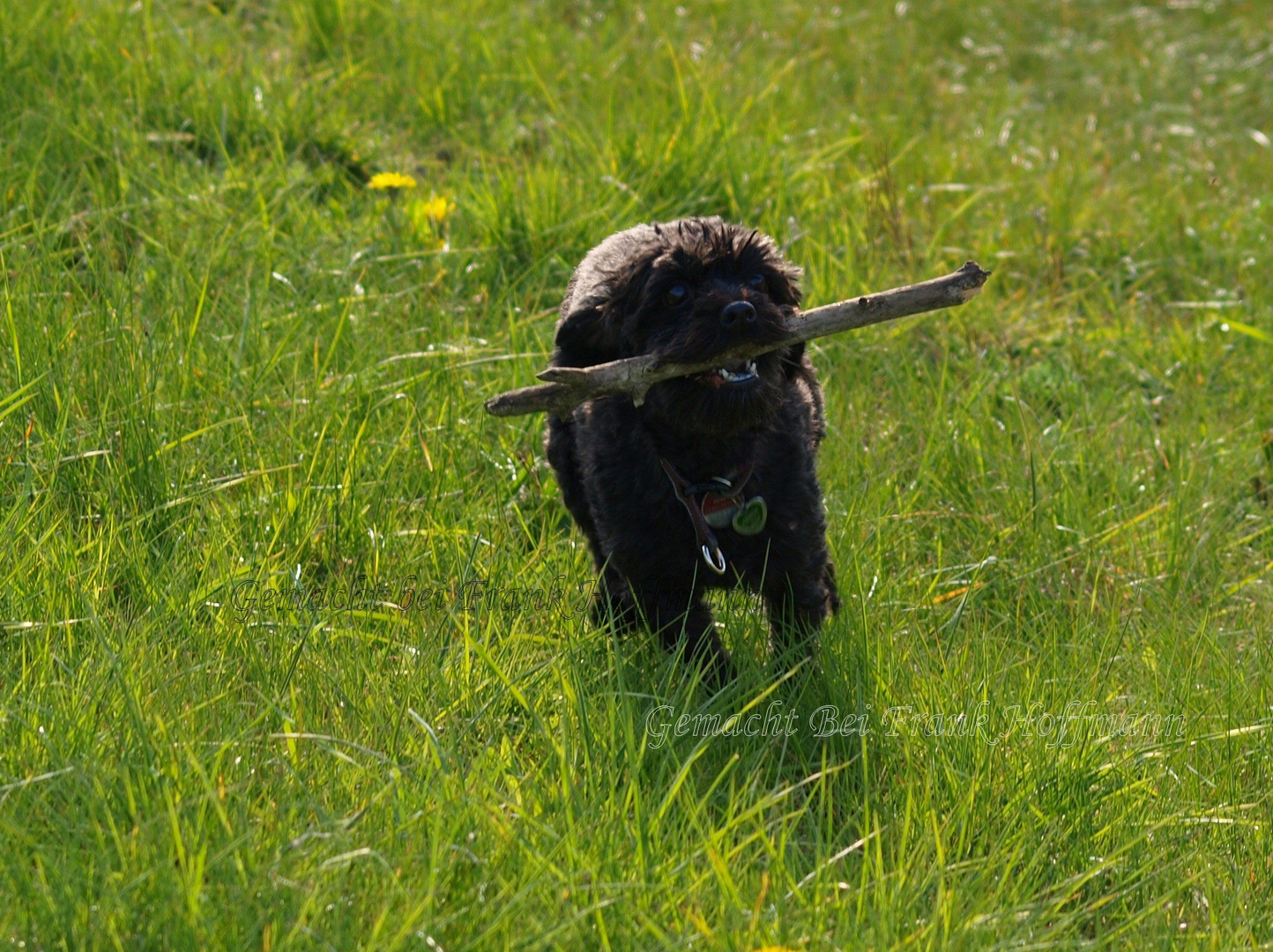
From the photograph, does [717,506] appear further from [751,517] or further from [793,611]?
[793,611]

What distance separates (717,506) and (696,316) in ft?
1.84

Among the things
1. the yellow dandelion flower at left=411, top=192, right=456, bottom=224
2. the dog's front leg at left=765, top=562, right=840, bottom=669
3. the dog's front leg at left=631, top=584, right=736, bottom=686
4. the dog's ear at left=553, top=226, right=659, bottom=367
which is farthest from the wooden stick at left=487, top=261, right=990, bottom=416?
the yellow dandelion flower at left=411, top=192, right=456, bottom=224

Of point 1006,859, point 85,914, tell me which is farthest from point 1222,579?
point 85,914

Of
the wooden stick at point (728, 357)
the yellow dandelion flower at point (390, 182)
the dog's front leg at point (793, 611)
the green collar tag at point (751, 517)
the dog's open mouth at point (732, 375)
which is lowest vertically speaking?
the dog's front leg at point (793, 611)

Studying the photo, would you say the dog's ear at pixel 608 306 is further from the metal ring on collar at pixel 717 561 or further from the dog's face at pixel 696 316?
the metal ring on collar at pixel 717 561

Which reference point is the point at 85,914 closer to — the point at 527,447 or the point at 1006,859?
the point at 1006,859

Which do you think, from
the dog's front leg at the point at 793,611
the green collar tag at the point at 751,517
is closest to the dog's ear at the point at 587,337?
the green collar tag at the point at 751,517

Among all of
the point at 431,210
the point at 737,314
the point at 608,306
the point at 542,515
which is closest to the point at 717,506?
the point at 737,314

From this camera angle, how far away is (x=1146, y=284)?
670 centimetres

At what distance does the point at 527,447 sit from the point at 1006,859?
262 centimetres

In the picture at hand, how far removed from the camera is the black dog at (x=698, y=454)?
3580 mm

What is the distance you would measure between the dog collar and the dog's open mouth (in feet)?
1.00

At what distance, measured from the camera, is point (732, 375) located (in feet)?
11.8

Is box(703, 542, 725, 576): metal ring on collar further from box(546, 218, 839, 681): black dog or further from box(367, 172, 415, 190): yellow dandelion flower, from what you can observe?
box(367, 172, 415, 190): yellow dandelion flower
